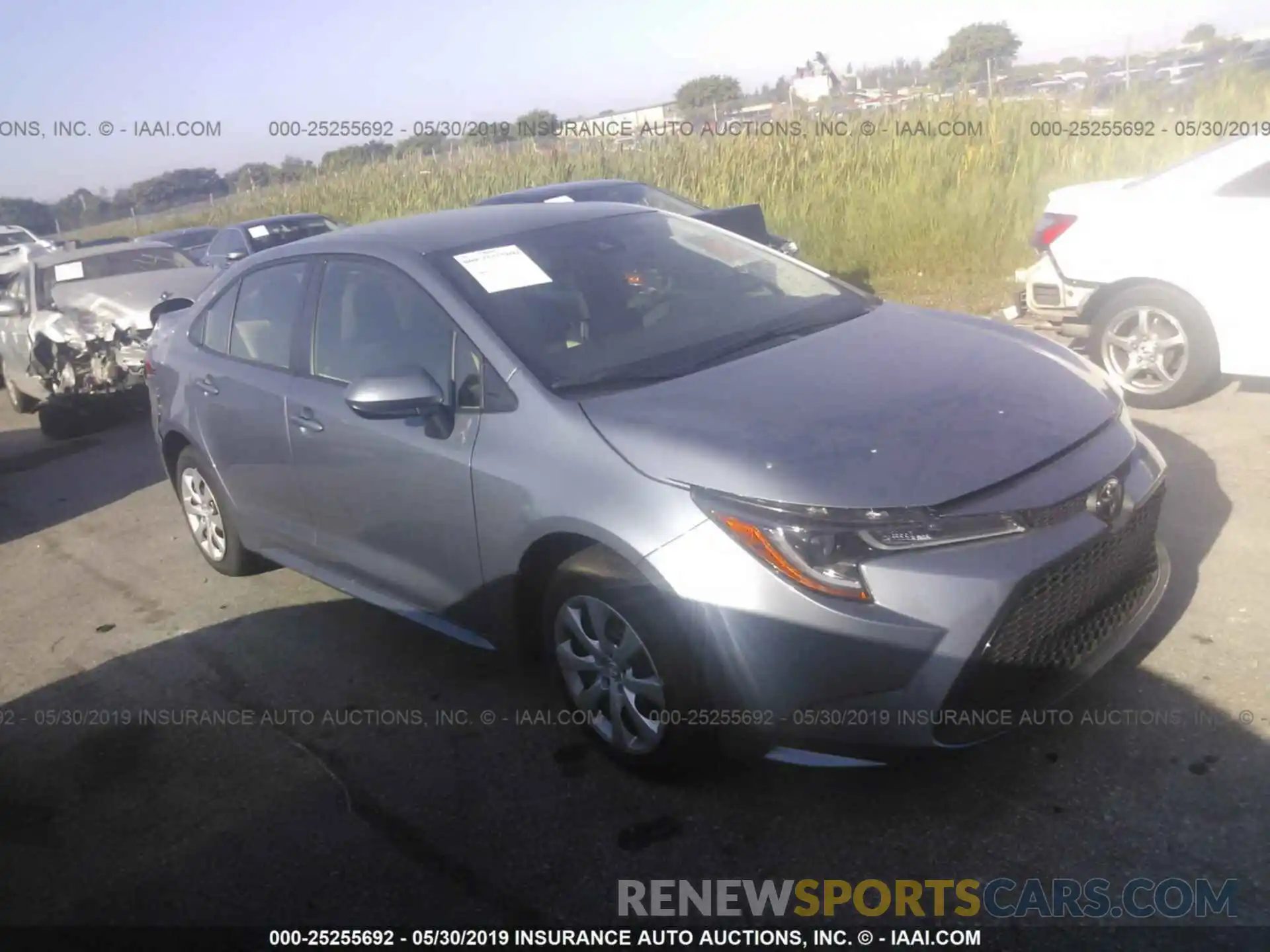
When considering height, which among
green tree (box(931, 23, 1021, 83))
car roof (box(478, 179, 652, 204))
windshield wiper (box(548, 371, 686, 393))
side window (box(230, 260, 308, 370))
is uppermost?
green tree (box(931, 23, 1021, 83))

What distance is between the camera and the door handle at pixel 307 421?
14.7 ft

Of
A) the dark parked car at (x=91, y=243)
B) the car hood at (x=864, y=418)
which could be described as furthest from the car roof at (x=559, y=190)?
the car hood at (x=864, y=418)

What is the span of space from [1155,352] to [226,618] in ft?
16.8

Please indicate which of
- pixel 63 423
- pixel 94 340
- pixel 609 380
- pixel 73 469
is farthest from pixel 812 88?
pixel 609 380

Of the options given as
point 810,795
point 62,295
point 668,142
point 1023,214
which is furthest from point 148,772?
point 668,142

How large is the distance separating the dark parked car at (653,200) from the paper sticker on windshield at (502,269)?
16.6 ft

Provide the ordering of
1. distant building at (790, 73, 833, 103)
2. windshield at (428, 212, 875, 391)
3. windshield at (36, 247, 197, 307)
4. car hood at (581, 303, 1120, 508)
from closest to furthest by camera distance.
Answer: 1. car hood at (581, 303, 1120, 508)
2. windshield at (428, 212, 875, 391)
3. windshield at (36, 247, 197, 307)
4. distant building at (790, 73, 833, 103)

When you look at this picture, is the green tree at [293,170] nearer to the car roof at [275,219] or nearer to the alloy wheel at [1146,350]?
the car roof at [275,219]

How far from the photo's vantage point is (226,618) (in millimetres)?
5406

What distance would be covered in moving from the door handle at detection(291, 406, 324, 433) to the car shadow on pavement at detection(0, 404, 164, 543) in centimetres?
371

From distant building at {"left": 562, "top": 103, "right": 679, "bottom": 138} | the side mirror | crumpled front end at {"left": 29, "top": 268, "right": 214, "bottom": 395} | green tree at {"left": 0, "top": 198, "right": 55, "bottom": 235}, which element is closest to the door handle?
the side mirror

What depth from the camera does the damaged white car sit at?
999 centimetres

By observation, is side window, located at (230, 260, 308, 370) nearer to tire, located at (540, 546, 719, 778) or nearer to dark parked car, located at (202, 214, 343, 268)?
tire, located at (540, 546, 719, 778)

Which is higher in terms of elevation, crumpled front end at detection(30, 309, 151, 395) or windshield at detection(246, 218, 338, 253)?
windshield at detection(246, 218, 338, 253)
